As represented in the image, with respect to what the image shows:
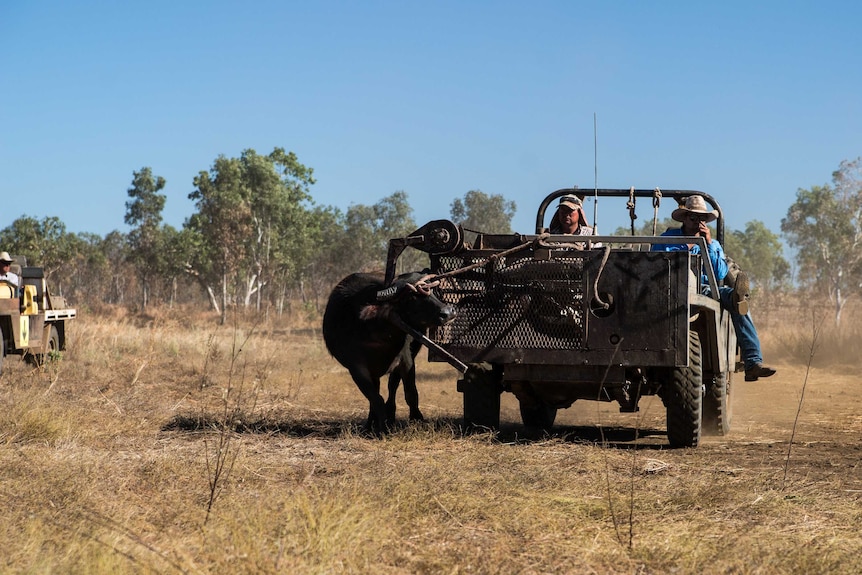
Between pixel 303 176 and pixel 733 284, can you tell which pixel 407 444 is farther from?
pixel 303 176

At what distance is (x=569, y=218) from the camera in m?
9.88

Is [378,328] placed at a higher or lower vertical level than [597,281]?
lower

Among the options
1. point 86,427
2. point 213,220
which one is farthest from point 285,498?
point 213,220

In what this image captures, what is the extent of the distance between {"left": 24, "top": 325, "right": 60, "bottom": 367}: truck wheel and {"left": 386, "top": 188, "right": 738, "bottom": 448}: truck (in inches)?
288

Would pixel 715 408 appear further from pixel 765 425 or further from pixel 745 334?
pixel 765 425

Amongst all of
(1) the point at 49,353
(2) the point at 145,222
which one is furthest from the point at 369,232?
(1) the point at 49,353

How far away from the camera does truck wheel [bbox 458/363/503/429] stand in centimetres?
873

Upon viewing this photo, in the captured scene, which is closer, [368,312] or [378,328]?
[368,312]

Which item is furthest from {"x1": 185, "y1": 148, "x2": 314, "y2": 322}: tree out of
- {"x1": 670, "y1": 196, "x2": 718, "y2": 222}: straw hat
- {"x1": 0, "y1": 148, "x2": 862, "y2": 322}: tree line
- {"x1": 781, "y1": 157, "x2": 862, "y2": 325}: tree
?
{"x1": 670, "y1": 196, "x2": 718, "y2": 222}: straw hat

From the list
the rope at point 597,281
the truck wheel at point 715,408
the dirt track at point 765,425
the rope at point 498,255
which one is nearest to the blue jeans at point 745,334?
the truck wheel at point 715,408

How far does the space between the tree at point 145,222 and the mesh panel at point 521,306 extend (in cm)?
4798

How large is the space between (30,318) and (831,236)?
44.0 m

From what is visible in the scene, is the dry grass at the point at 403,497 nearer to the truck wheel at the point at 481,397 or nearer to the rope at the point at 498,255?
the truck wheel at the point at 481,397

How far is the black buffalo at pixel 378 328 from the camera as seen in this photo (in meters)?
8.67
